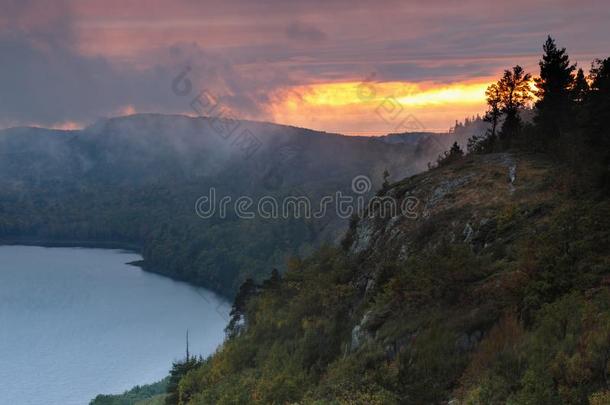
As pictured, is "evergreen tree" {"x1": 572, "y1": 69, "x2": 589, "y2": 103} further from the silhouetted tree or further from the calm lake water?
the calm lake water

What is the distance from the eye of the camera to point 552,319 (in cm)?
1975

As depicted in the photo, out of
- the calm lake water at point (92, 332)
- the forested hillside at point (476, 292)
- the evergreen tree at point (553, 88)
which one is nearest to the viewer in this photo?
the forested hillside at point (476, 292)

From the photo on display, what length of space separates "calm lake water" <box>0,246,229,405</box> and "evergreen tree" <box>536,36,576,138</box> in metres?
74.1

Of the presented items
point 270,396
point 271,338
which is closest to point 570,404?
point 270,396

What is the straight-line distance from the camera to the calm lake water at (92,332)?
315 feet

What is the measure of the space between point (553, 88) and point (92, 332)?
109191 millimetres

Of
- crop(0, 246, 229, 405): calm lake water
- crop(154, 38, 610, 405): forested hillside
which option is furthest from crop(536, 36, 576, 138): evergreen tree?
crop(0, 246, 229, 405): calm lake water

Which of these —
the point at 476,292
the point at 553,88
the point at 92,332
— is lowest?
the point at 92,332

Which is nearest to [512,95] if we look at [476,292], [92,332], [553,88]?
[553,88]

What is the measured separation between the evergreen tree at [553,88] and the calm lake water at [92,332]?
7409cm

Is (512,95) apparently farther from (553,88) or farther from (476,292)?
(476,292)

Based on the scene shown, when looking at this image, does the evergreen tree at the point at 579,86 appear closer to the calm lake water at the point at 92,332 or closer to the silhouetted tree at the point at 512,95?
the silhouetted tree at the point at 512,95

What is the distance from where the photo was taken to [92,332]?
126562 millimetres

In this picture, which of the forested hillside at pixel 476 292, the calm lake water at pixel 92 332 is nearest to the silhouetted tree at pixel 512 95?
the forested hillside at pixel 476 292
